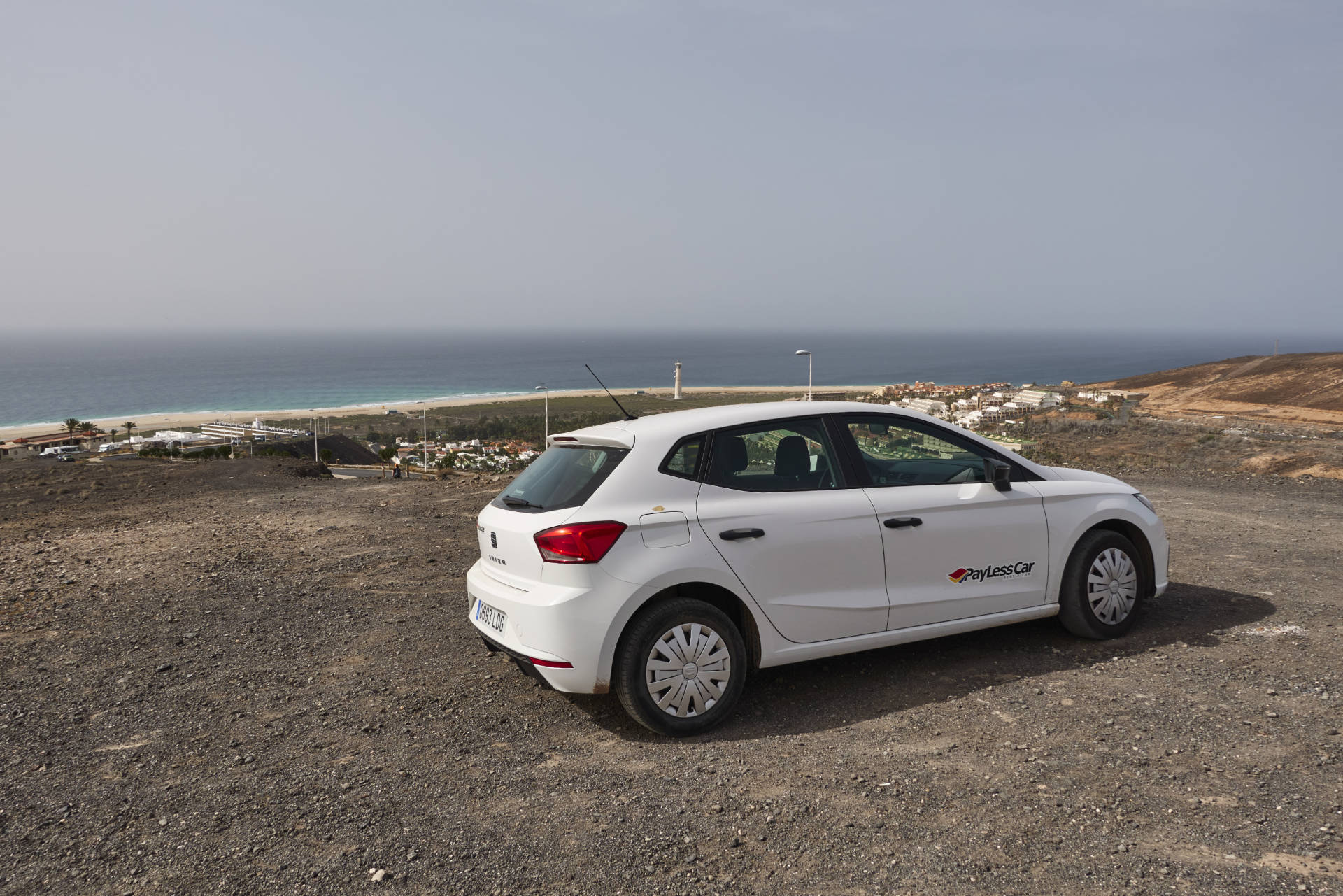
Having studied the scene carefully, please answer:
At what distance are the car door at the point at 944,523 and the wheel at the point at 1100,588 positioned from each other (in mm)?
245

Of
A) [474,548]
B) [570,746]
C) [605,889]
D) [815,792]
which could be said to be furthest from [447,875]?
[474,548]

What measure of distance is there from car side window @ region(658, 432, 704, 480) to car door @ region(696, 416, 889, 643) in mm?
78

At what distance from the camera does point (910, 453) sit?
5250 millimetres

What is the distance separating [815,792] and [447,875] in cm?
158

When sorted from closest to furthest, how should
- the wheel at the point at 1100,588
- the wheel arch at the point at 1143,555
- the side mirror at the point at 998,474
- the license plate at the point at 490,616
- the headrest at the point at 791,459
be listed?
the license plate at the point at 490,616
the headrest at the point at 791,459
the side mirror at the point at 998,474
the wheel at the point at 1100,588
the wheel arch at the point at 1143,555

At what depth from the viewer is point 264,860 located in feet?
11.1

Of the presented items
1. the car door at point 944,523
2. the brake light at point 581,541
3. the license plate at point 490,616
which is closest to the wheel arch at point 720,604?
the brake light at point 581,541

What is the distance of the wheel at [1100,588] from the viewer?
5.53 m

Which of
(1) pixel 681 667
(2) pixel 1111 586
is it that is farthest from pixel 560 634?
(2) pixel 1111 586

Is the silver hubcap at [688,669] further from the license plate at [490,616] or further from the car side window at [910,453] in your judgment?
the car side window at [910,453]

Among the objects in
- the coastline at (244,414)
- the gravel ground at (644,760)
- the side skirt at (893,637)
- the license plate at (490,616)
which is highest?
the license plate at (490,616)

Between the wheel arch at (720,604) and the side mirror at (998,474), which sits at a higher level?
the side mirror at (998,474)

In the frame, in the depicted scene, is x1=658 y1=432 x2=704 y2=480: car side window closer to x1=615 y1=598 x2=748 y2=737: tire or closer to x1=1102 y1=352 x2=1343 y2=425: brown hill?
x1=615 y1=598 x2=748 y2=737: tire

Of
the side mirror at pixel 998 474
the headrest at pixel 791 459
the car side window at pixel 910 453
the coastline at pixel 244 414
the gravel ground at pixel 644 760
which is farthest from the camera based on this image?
the coastline at pixel 244 414
